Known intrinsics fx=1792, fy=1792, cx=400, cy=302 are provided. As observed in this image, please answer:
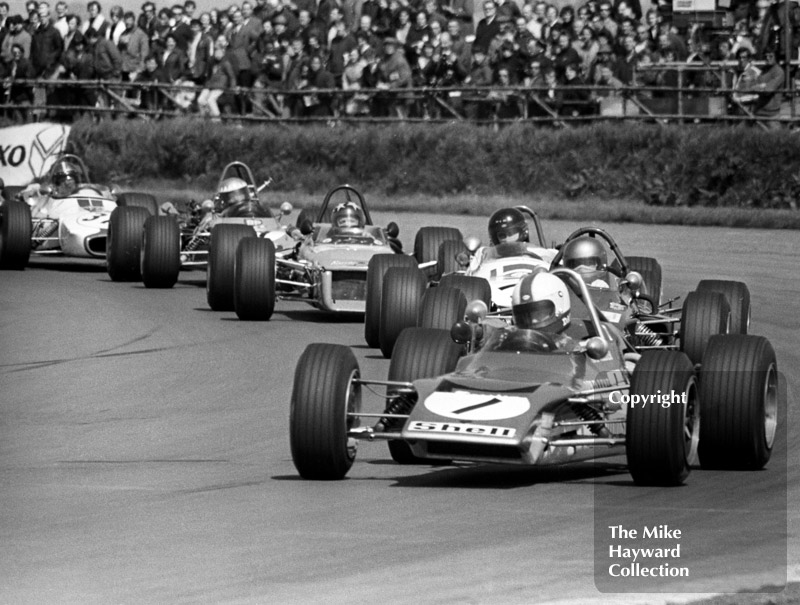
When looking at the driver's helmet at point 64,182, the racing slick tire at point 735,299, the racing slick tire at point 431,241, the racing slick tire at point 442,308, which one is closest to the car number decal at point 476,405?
the racing slick tire at point 442,308

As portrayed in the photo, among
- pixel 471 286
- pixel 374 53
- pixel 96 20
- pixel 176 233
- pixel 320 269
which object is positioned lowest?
pixel 320 269

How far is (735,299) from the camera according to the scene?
13453mm

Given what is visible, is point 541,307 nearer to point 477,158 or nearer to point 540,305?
point 540,305

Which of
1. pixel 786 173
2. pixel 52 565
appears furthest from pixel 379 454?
pixel 786 173

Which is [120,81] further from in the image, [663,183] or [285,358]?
[285,358]

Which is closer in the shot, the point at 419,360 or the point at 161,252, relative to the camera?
the point at 419,360

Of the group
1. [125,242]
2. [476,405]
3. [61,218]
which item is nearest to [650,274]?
[476,405]

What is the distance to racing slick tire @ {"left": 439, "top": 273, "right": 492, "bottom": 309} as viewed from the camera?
530 inches

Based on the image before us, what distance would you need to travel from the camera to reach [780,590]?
6.89m

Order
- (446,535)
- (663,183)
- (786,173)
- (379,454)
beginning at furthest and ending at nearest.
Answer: (663,183), (786,173), (379,454), (446,535)

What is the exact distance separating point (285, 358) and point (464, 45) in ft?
49.2

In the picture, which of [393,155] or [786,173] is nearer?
[786,173]

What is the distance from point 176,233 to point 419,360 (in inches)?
426

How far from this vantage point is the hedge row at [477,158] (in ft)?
87.3
